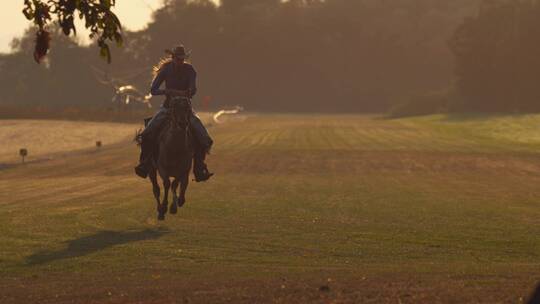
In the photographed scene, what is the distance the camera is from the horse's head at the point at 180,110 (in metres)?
20.6

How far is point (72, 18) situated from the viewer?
12.0 metres

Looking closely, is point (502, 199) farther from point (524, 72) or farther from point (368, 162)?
point (524, 72)

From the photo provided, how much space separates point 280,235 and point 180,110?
3568 mm

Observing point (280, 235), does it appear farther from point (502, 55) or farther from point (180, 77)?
point (502, 55)

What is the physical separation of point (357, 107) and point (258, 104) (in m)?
15.3

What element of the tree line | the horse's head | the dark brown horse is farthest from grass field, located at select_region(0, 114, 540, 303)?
the tree line

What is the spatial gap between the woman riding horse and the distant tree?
27.0 feet

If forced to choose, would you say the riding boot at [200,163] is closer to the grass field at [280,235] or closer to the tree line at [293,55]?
the grass field at [280,235]

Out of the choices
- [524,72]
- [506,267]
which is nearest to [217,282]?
[506,267]

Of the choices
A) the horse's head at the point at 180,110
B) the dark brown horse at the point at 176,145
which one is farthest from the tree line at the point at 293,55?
the horse's head at the point at 180,110

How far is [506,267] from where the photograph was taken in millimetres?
17547

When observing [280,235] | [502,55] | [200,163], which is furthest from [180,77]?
[502,55]

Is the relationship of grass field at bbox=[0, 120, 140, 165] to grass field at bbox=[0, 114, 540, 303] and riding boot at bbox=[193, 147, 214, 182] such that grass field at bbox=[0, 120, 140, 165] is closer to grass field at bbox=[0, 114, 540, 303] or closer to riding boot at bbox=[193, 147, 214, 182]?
grass field at bbox=[0, 114, 540, 303]

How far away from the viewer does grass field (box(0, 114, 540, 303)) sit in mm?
15000
